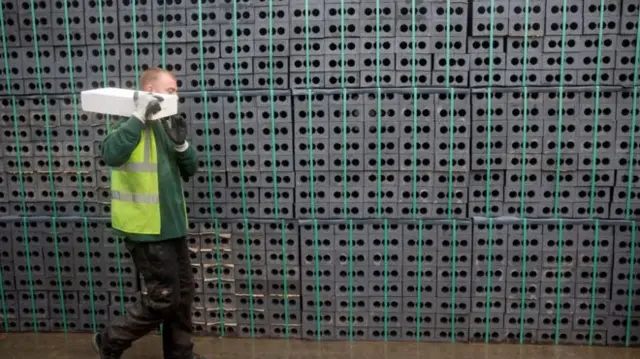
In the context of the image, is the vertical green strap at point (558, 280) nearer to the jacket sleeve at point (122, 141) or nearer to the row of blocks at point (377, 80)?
the row of blocks at point (377, 80)

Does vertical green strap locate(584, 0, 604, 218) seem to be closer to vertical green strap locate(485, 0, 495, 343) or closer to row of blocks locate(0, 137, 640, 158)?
row of blocks locate(0, 137, 640, 158)

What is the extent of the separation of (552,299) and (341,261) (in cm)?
190

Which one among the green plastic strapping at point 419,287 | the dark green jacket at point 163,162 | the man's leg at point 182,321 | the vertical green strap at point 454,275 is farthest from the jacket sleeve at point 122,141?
the vertical green strap at point 454,275

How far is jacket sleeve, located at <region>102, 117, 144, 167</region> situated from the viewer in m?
3.85

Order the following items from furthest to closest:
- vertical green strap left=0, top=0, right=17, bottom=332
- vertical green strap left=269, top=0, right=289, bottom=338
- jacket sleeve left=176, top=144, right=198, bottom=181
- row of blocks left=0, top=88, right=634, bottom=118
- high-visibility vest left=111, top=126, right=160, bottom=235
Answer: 1. vertical green strap left=0, top=0, right=17, bottom=332
2. vertical green strap left=269, top=0, right=289, bottom=338
3. row of blocks left=0, top=88, right=634, bottom=118
4. jacket sleeve left=176, top=144, right=198, bottom=181
5. high-visibility vest left=111, top=126, right=160, bottom=235

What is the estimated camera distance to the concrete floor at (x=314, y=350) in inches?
189

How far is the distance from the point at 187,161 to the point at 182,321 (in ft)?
4.34

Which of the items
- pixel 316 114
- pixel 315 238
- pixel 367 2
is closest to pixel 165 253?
pixel 315 238

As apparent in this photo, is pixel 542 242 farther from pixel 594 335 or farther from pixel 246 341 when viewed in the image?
pixel 246 341

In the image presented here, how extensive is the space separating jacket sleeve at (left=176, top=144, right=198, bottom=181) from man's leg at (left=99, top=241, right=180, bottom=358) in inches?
22.2

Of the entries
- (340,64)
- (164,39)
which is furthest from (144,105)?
(340,64)

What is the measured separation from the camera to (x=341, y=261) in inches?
197

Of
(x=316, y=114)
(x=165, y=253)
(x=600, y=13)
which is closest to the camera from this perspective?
(x=165, y=253)

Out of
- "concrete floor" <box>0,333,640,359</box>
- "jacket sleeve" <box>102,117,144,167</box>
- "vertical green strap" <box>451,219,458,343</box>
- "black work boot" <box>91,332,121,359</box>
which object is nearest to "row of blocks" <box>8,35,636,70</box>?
"jacket sleeve" <box>102,117,144,167</box>
